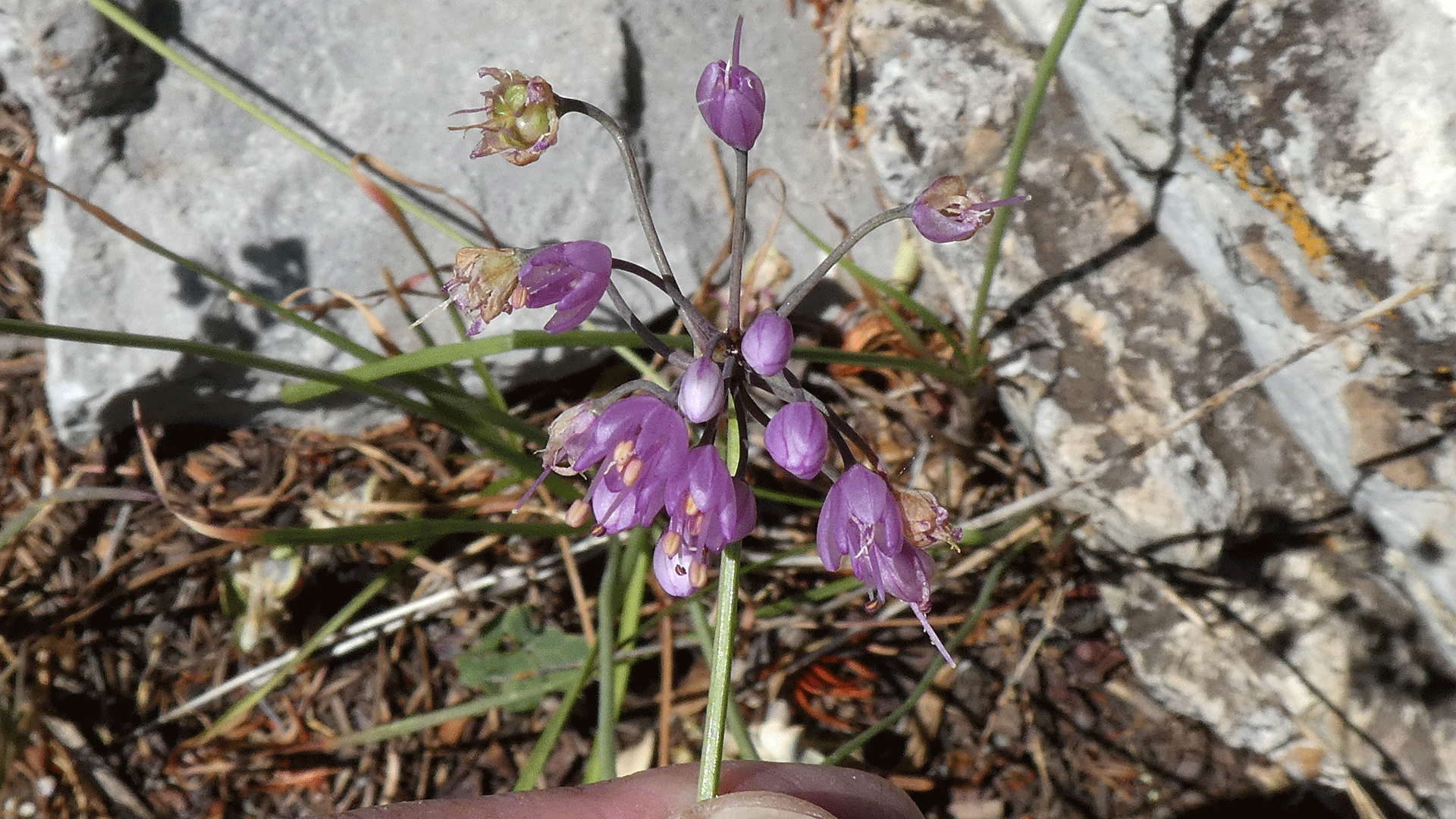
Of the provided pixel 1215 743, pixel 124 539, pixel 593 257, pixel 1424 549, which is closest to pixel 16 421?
pixel 124 539

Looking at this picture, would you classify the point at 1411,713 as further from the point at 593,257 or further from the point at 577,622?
the point at 593,257

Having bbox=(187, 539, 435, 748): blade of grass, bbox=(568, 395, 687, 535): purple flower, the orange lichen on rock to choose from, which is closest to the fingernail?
bbox=(568, 395, 687, 535): purple flower

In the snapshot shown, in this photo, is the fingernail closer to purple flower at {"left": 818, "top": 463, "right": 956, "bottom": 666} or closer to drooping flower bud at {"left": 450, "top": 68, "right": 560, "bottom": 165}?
purple flower at {"left": 818, "top": 463, "right": 956, "bottom": 666}

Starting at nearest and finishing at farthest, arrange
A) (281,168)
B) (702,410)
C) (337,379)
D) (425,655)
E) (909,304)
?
(702,410), (337,379), (909,304), (281,168), (425,655)

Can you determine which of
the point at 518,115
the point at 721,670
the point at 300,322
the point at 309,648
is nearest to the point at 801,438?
the point at 721,670

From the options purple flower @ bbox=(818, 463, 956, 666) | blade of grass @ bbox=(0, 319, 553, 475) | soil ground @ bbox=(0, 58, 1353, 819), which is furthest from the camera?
soil ground @ bbox=(0, 58, 1353, 819)

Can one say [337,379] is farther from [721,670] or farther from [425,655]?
[425,655]
